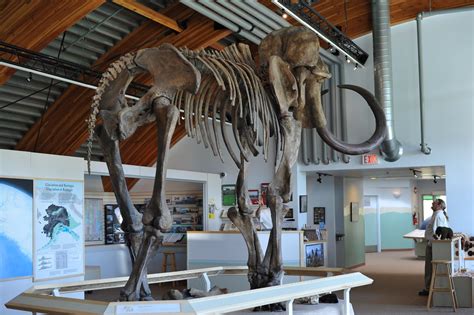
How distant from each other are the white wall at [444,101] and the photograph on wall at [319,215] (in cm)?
313

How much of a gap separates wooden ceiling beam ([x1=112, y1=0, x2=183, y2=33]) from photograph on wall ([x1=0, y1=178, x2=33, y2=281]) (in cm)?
296

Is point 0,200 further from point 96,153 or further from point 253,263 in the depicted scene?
point 96,153

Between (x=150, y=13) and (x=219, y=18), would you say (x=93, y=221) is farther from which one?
(x=219, y=18)

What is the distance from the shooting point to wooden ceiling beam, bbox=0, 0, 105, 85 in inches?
336

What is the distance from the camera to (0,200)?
7.66m

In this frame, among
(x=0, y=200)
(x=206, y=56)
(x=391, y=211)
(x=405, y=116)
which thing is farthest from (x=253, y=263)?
(x=391, y=211)

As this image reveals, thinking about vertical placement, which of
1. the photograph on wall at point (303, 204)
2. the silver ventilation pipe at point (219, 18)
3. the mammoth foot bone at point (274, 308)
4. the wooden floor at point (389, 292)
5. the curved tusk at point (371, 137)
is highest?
the silver ventilation pipe at point (219, 18)

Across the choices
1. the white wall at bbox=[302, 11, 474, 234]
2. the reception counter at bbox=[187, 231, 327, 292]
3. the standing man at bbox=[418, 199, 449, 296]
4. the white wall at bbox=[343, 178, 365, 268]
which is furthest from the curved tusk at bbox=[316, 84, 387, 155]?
the white wall at bbox=[343, 178, 365, 268]

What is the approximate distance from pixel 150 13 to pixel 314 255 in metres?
5.65

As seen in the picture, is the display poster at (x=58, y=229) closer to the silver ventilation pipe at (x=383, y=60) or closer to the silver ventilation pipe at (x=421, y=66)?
the silver ventilation pipe at (x=383, y=60)

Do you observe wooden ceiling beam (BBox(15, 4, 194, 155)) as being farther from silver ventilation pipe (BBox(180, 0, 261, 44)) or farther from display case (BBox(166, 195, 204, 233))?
display case (BBox(166, 195, 204, 233))

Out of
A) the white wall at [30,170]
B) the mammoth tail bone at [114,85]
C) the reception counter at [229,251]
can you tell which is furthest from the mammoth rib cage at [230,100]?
the reception counter at [229,251]

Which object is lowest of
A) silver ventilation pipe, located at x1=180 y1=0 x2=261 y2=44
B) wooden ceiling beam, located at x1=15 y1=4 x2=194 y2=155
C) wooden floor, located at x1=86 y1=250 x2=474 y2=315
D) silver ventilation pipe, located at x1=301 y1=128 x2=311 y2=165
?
wooden floor, located at x1=86 y1=250 x2=474 y2=315

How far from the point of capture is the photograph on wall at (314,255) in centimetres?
1186
